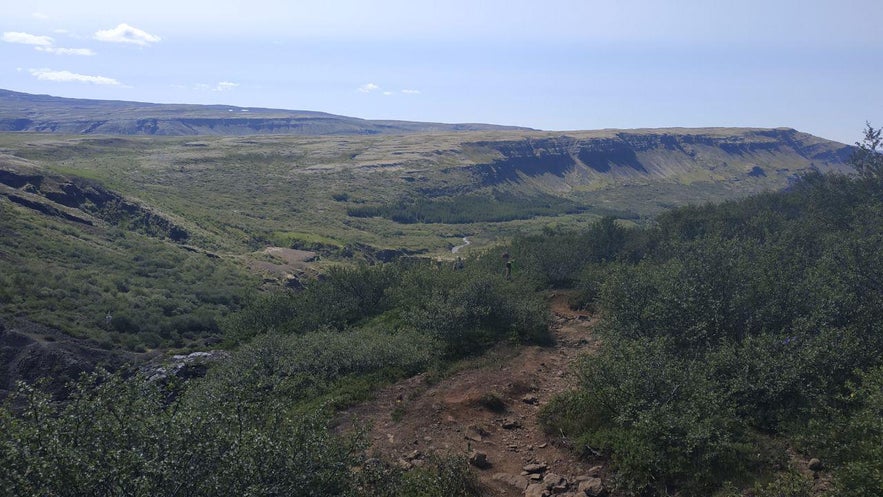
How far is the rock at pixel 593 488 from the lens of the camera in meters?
13.7

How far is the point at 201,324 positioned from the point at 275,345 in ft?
93.3

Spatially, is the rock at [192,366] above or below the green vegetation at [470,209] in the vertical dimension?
below

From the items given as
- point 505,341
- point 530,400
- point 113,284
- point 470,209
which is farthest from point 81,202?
point 470,209

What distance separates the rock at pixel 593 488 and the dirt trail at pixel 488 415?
52cm

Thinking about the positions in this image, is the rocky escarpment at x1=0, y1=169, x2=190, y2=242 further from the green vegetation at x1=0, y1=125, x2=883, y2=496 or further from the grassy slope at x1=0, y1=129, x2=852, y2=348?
the green vegetation at x1=0, y1=125, x2=883, y2=496

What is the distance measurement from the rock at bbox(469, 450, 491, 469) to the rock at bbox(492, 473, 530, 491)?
22.8 inches

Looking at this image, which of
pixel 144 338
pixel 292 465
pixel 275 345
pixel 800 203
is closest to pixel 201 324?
pixel 144 338

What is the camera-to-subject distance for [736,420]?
47.7 feet

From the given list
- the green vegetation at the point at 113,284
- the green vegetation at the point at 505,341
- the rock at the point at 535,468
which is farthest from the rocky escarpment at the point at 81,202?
the rock at the point at 535,468

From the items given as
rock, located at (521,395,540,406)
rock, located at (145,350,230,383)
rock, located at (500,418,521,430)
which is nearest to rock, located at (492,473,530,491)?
rock, located at (500,418,521,430)

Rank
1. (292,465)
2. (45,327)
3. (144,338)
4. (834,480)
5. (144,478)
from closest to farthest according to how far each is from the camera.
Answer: (144,478), (292,465), (834,480), (45,327), (144,338)

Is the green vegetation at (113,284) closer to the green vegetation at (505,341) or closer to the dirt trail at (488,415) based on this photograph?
the green vegetation at (505,341)

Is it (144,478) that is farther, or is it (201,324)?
(201,324)

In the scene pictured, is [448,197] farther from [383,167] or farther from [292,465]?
[292,465]
